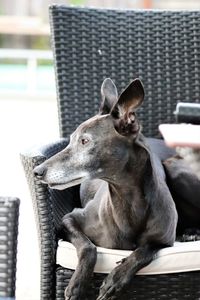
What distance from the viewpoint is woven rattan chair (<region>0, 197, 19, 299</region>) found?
1557 mm

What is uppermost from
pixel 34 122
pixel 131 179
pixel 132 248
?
pixel 131 179

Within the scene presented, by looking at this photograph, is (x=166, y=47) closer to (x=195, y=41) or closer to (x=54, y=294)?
(x=195, y=41)

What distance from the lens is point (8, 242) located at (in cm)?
156

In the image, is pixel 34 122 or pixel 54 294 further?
pixel 34 122

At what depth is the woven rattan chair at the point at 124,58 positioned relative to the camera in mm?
2785

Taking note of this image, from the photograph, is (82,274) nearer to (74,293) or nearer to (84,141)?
(74,293)

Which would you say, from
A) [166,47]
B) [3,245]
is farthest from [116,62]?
[3,245]

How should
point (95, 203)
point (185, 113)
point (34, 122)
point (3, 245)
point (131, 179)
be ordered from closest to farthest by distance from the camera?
point (185, 113) < point (3, 245) < point (131, 179) < point (95, 203) < point (34, 122)

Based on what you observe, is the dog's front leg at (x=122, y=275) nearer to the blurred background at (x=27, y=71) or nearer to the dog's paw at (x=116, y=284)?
the dog's paw at (x=116, y=284)

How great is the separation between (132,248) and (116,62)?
0.89 metres

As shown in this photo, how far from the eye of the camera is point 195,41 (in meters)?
2.87

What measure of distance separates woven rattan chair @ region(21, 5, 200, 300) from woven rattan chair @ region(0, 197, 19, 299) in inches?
41.1

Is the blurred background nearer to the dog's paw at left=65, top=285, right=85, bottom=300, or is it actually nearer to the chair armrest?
the chair armrest

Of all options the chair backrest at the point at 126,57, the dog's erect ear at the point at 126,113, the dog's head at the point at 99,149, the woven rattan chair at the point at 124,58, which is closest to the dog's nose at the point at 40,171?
the dog's head at the point at 99,149
